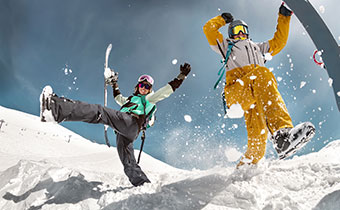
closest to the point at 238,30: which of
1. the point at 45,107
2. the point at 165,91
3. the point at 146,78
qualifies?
the point at 165,91

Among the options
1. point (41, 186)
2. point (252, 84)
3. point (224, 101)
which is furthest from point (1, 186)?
point (252, 84)

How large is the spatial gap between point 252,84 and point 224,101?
0.56 meters

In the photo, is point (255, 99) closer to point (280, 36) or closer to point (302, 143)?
point (302, 143)

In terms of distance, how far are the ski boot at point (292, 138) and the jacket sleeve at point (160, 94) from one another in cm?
210

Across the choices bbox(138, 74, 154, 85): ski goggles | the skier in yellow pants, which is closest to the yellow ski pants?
the skier in yellow pants

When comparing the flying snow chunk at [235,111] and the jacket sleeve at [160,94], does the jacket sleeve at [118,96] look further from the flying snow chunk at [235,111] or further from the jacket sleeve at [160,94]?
the flying snow chunk at [235,111]

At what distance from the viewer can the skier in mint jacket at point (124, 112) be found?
2.40 m

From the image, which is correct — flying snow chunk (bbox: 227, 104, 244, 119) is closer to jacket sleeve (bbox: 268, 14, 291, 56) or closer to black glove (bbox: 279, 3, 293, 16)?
jacket sleeve (bbox: 268, 14, 291, 56)

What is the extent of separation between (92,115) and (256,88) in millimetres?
2125

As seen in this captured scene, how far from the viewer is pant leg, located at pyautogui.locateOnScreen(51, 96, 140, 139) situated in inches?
95.6

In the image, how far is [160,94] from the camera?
4348mm

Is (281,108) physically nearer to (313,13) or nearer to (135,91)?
(313,13)

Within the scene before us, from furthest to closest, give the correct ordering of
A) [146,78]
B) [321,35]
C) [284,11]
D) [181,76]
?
[181,76] < [146,78] < [284,11] < [321,35]

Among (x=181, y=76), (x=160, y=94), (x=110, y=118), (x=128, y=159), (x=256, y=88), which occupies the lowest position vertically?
(x=128, y=159)
